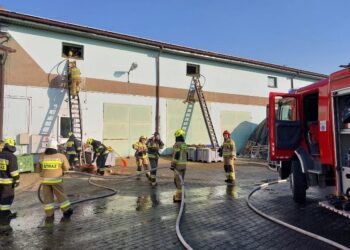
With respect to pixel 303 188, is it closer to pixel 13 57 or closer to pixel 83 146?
pixel 83 146

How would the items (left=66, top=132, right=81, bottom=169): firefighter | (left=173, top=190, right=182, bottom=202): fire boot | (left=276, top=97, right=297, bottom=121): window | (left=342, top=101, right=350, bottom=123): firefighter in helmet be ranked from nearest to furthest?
(left=342, top=101, right=350, bottom=123): firefighter in helmet → (left=276, top=97, right=297, bottom=121): window → (left=173, top=190, right=182, bottom=202): fire boot → (left=66, top=132, right=81, bottom=169): firefighter

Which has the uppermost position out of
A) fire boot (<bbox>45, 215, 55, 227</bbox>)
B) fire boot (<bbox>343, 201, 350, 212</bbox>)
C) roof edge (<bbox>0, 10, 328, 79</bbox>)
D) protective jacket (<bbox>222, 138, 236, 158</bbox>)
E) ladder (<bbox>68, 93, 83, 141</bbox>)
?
roof edge (<bbox>0, 10, 328, 79</bbox>)

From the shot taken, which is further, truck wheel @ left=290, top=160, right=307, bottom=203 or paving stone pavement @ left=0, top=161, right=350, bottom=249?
truck wheel @ left=290, top=160, right=307, bottom=203

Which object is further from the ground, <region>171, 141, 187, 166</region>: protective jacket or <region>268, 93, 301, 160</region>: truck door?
<region>268, 93, 301, 160</region>: truck door

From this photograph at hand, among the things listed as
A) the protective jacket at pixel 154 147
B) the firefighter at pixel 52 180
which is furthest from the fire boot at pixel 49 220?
the protective jacket at pixel 154 147

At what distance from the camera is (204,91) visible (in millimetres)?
22500

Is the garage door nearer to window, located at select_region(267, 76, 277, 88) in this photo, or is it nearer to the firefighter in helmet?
window, located at select_region(267, 76, 277, 88)

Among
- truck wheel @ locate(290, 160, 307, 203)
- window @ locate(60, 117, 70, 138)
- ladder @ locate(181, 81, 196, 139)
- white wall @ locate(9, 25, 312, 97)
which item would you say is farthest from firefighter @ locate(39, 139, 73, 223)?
ladder @ locate(181, 81, 196, 139)

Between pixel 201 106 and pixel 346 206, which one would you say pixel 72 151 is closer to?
pixel 201 106

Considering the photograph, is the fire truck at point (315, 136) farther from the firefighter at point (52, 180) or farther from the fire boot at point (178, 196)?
the firefighter at point (52, 180)

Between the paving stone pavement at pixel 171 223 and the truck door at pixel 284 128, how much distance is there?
115cm

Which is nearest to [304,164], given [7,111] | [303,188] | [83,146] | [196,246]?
[303,188]

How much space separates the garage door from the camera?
18.5 m

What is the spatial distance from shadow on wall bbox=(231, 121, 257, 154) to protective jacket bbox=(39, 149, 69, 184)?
1769cm
